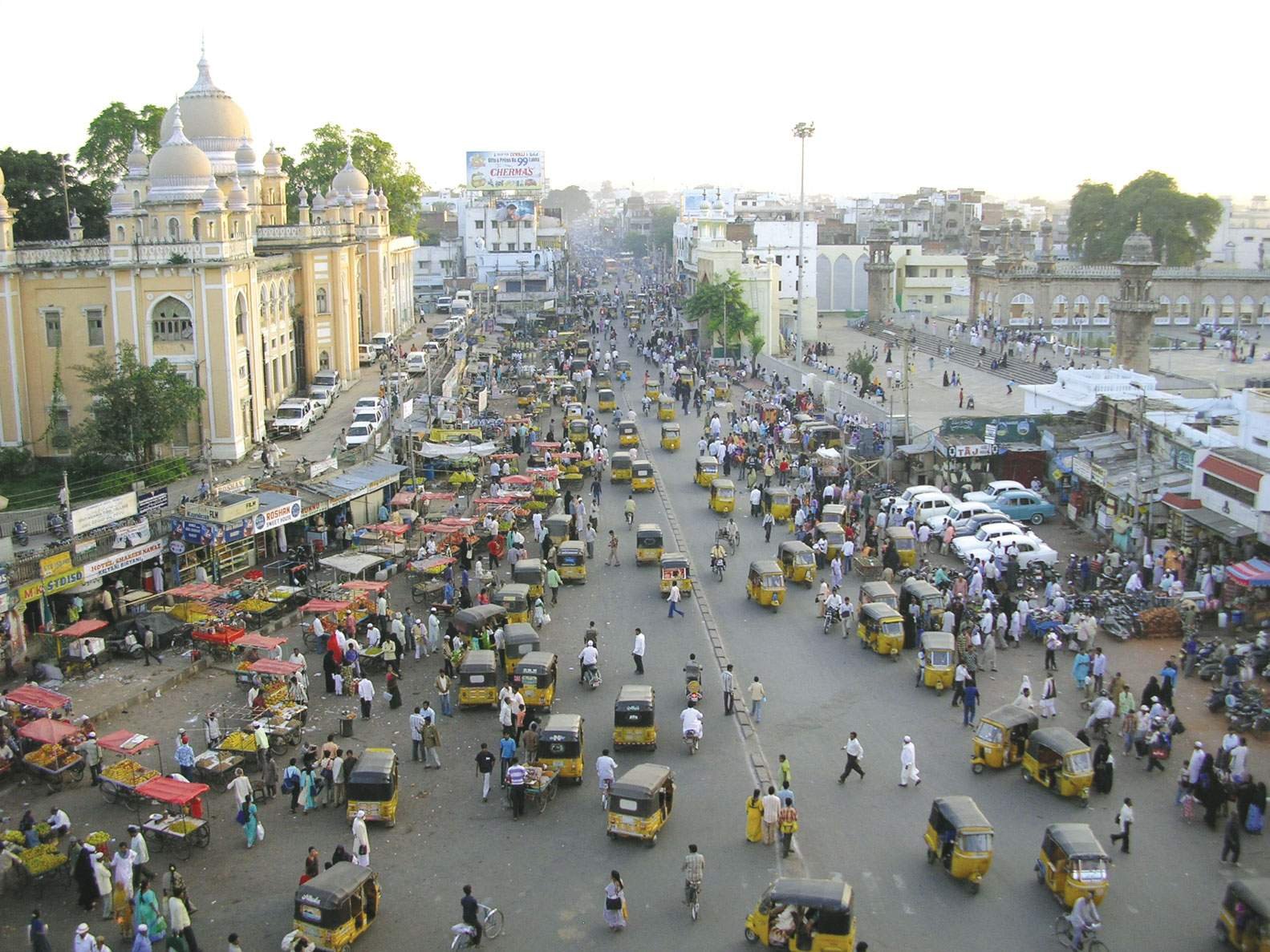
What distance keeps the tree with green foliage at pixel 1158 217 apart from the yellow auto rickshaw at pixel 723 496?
48321 mm

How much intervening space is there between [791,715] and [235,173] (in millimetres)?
33566

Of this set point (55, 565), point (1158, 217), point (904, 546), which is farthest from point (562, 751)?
point (1158, 217)

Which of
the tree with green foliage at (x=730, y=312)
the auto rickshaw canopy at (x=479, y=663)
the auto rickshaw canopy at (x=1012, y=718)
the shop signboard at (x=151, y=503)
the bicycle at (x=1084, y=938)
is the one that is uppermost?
the tree with green foliage at (x=730, y=312)

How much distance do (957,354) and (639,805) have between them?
4795cm

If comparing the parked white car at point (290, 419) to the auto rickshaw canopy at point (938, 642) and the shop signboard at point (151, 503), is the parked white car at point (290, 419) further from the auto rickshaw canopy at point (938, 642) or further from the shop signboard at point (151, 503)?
the auto rickshaw canopy at point (938, 642)

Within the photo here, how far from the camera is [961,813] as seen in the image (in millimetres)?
14320

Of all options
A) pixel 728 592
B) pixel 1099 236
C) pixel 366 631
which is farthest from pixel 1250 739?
pixel 1099 236

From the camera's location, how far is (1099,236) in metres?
79.7

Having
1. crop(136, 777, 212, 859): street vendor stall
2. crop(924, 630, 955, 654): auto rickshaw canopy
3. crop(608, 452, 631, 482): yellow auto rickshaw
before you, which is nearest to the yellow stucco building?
crop(608, 452, 631, 482): yellow auto rickshaw

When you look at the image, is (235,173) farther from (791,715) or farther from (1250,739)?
(1250,739)

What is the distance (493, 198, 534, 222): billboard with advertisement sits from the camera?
94.0 meters

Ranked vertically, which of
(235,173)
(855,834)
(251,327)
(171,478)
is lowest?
(855,834)

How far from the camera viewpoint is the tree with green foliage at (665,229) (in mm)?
132375

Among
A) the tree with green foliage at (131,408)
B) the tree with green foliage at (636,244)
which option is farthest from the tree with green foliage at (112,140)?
the tree with green foliage at (636,244)
